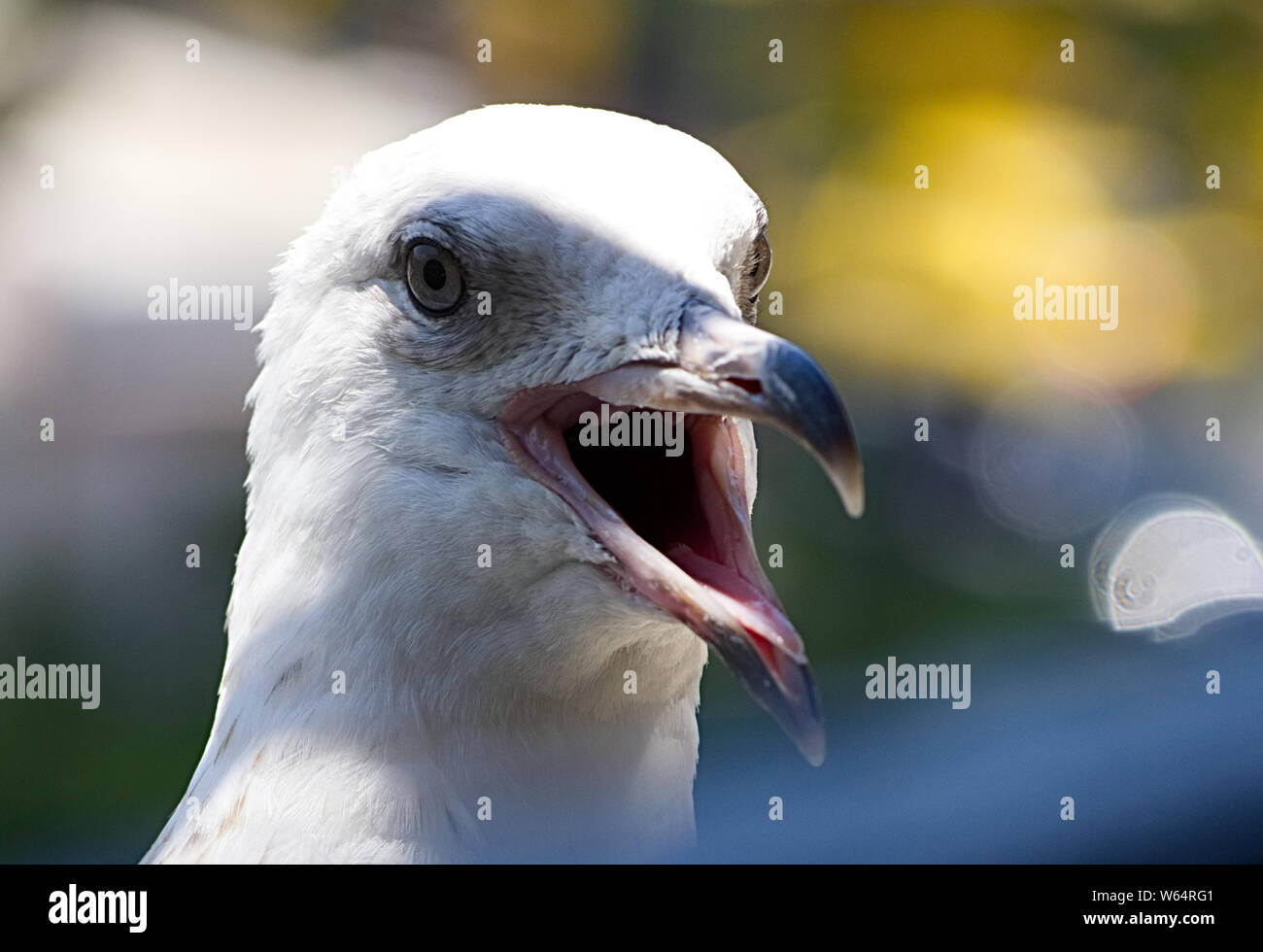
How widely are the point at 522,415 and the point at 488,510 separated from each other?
14cm

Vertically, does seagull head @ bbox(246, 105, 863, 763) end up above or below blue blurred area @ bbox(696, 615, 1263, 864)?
above

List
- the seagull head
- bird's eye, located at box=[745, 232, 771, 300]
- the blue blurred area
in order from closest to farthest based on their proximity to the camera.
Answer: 1. the seagull head
2. bird's eye, located at box=[745, 232, 771, 300]
3. the blue blurred area

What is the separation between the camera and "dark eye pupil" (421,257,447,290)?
6.34 feet

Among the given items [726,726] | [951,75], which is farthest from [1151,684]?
A: [951,75]

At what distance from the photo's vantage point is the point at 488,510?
1.87 meters

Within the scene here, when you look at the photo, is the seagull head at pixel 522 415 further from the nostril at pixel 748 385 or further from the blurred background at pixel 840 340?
the blurred background at pixel 840 340

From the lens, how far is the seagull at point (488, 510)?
1.83m

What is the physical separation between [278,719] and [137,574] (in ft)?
9.21

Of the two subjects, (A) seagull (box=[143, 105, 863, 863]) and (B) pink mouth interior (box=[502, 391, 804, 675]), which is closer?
(B) pink mouth interior (box=[502, 391, 804, 675])

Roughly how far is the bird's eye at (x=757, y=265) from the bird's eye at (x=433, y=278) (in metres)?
0.44

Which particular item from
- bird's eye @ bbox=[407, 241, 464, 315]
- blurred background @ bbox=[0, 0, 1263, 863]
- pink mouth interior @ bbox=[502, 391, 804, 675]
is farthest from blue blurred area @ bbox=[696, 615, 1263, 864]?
bird's eye @ bbox=[407, 241, 464, 315]

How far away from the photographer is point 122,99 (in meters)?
4.21

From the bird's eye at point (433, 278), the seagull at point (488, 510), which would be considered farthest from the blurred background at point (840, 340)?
the bird's eye at point (433, 278)

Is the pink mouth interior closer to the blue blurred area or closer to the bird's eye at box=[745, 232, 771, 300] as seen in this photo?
the bird's eye at box=[745, 232, 771, 300]
